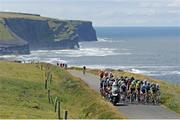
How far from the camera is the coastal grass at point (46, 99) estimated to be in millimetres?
27978

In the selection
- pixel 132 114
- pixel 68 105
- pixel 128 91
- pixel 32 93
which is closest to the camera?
pixel 132 114

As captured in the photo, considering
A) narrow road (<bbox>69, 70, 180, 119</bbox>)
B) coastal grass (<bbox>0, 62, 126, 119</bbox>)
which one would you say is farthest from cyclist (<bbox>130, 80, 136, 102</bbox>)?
coastal grass (<bbox>0, 62, 126, 119</bbox>)

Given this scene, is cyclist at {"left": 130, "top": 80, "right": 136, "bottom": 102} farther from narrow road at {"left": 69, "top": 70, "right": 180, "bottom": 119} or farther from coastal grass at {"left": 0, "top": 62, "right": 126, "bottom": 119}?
coastal grass at {"left": 0, "top": 62, "right": 126, "bottom": 119}

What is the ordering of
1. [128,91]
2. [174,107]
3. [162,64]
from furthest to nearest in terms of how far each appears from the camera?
[162,64], [128,91], [174,107]

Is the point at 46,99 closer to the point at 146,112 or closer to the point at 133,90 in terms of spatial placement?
the point at 133,90

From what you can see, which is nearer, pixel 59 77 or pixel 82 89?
pixel 82 89

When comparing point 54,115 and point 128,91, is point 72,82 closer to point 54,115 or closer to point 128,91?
point 128,91

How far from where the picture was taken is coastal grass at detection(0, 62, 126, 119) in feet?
91.8

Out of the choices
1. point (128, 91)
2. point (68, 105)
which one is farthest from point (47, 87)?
point (128, 91)

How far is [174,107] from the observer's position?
30.7 m

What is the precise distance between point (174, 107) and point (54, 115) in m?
7.63

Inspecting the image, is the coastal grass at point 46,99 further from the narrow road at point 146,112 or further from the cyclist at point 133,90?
the cyclist at point 133,90

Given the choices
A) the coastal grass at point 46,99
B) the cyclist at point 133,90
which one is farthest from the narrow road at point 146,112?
the cyclist at point 133,90

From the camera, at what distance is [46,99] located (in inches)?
1479
